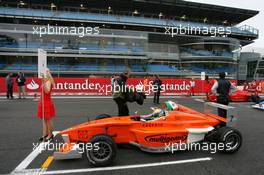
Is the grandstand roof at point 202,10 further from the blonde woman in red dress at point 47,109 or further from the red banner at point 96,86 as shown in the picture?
the blonde woman in red dress at point 47,109

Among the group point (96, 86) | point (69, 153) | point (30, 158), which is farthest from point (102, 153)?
point (96, 86)

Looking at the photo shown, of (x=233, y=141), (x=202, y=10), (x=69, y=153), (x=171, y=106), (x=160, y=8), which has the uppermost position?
(x=202, y=10)

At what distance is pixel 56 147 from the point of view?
4.88 metres

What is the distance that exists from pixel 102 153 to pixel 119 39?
35.6m

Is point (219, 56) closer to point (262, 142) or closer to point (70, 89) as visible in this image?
point (70, 89)

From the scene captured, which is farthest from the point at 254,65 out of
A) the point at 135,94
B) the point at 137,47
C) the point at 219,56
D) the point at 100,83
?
the point at 135,94

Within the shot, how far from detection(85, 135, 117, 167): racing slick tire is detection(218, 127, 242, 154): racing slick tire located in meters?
2.35

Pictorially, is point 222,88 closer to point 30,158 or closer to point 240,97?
point 30,158

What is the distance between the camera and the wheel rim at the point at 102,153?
3941 mm

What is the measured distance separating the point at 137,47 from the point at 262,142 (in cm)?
3461

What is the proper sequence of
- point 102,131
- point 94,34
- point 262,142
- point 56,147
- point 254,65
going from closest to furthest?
point 102,131, point 56,147, point 262,142, point 94,34, point 254,65

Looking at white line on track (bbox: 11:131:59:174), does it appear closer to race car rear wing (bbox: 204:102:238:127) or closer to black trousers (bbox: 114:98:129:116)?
black trousers (bbox: 114:98:129:116)

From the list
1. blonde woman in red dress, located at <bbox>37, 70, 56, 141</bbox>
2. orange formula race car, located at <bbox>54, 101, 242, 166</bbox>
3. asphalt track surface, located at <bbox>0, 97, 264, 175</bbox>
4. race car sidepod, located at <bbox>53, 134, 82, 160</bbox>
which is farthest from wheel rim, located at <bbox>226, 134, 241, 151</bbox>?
blonde woman in red dress, located at <bbox>37, 70, 56, 141</bbox>

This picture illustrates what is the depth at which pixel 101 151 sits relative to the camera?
13.2 feet
